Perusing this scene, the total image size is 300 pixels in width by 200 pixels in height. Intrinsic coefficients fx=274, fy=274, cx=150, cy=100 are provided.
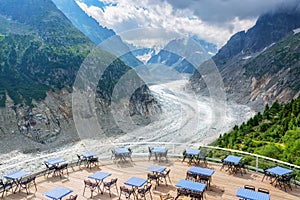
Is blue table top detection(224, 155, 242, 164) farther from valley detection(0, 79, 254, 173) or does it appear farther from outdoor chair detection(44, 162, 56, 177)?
valley detection(0, 79, 254, 173)

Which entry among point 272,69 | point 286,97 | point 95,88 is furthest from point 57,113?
point 272,69

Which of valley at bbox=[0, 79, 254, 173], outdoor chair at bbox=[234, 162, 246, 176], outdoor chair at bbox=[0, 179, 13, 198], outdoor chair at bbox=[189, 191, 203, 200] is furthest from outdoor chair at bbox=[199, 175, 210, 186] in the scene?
valley at bbox=[0, 79, 254, 173]

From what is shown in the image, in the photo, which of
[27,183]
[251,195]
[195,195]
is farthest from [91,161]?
[251,195]

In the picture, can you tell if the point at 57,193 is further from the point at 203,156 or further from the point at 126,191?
the point at 203,156

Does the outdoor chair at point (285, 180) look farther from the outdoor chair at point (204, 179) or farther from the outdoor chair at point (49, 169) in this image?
the outdoor chair at point (49, 169)

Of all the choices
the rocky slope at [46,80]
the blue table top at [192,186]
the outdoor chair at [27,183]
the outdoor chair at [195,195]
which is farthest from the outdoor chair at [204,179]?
the rocky slope at [46,80]

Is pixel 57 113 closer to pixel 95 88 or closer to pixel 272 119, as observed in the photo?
pixel 95 88

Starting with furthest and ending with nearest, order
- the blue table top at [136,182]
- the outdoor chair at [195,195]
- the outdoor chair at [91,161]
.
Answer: the outdoor chair at [91,161]
the blue table top at [136,182]
the outdoor chair at [195,195]
